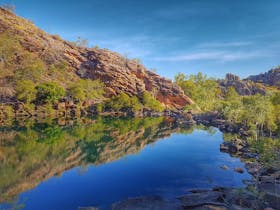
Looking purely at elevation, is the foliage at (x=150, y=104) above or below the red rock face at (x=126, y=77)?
below

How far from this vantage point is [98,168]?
28.5 meters

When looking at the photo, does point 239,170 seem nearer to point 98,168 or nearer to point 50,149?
point 98,168

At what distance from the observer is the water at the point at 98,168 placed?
2036 centimetres

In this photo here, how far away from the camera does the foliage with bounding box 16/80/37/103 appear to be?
7275cm

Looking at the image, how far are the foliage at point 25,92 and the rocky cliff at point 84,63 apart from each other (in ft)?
73.9

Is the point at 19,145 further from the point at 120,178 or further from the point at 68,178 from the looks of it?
the point at 120,178

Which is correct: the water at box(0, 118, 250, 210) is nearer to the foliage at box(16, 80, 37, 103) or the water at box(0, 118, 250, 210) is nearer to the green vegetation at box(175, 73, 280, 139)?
the green vegetation at box(175, 73, 280, 139)

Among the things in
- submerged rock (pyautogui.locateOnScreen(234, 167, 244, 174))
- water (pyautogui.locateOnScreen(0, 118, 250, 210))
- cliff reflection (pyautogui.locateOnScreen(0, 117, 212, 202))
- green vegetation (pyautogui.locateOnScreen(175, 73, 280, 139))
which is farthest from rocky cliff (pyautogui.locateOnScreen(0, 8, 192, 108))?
submerged rock (pyautogui.locateOnScreen(234, 167, 244, 174))

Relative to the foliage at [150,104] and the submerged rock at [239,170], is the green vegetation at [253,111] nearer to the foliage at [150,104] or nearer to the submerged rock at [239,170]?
the foliage at [150,104]

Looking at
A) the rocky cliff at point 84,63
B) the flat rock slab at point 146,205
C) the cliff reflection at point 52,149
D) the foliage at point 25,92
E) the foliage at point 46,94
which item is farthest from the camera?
the rocky cliff at point 84,63

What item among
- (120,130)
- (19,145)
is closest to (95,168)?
(19,145)

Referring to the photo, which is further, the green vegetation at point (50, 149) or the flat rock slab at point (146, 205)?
the green vegetation at point (50, 149)

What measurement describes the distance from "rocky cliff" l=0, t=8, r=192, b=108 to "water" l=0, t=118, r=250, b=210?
62.7 metres

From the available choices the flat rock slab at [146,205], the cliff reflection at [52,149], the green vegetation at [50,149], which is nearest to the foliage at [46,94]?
the cliff reflection at [52,149]
